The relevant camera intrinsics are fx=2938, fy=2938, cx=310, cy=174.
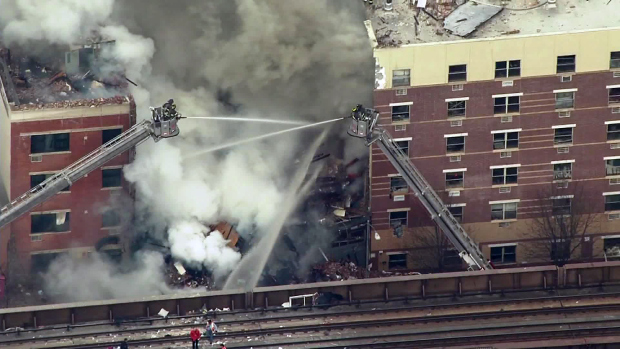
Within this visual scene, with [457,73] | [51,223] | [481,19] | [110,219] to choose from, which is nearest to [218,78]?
[110,219]

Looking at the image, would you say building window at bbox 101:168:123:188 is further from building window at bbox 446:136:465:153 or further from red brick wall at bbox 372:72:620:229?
building window at bbox 446:136:465:153

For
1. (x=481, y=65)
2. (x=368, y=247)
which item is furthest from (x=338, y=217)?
(x=481, y=65)

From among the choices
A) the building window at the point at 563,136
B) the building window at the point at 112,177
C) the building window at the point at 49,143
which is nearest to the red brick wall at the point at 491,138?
the building window at the point at 563,136

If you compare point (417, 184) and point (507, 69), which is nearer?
point (417, 184)

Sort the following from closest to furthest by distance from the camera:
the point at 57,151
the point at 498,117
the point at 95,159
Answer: the point at 95,159
the point at 57,151
the point at 498,117

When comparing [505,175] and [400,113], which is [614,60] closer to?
[505,175]

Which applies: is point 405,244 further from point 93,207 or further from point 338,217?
point 93,207

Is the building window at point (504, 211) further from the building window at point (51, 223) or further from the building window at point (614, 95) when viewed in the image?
the building window at point (51, 223)
